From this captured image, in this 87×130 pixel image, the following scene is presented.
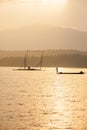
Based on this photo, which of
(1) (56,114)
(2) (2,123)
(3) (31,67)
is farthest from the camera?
(3) (31,67)

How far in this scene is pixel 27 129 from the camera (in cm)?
753

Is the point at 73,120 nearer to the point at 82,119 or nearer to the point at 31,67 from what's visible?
the point at 82,119

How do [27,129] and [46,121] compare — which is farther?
[46,121]

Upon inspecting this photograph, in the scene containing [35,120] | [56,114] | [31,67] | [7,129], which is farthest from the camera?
[31,67]

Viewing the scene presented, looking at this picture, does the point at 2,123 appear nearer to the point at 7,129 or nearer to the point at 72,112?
the point at 7,129

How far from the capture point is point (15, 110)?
1044cm

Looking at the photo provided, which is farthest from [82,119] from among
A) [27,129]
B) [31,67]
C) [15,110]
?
[31,67]

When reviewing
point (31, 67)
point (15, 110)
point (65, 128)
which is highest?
point (65, 128)

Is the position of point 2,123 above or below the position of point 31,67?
above

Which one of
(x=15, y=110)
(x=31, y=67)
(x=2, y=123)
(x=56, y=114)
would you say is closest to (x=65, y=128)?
(x=2, y=123)

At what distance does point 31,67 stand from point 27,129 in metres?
53.5

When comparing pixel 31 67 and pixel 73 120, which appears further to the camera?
pixel 31 67

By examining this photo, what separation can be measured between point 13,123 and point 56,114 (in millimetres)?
1589

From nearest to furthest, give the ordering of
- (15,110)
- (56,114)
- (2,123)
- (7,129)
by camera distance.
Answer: (7,129), (2,123), (56,114), (15,110)
